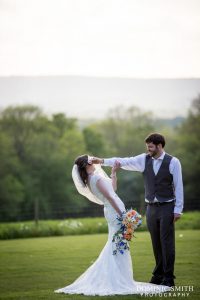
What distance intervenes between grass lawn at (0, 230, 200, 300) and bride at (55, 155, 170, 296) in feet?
1.02

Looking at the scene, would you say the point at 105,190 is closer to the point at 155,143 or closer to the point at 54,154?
the point at 155,143

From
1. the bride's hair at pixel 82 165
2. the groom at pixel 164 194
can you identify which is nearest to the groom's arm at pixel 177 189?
the groom at pixel 164 194

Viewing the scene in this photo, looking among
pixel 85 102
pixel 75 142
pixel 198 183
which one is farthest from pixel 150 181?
pixel 85 102

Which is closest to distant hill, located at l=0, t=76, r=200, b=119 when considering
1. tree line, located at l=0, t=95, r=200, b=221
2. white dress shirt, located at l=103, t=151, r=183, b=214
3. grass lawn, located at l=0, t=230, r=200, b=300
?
tree line, located at l=0, t=95, r=200, b=221

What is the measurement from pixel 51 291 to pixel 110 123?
67309 mm

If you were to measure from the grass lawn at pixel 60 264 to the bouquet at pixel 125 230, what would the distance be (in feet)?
2.79

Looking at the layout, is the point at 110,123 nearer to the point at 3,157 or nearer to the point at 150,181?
the point at 3,157

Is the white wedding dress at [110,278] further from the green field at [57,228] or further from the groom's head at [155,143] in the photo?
the green field at [57,228]

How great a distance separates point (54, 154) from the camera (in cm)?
5744

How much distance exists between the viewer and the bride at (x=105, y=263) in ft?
24.0

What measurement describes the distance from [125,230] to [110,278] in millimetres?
651

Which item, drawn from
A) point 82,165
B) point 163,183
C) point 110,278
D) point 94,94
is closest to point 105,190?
point 82,165

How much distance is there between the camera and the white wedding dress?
23.8 ft

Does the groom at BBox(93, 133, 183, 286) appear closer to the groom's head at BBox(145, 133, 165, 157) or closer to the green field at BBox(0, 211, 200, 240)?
the groom's head at BBox(145, 133, 165, 157)
